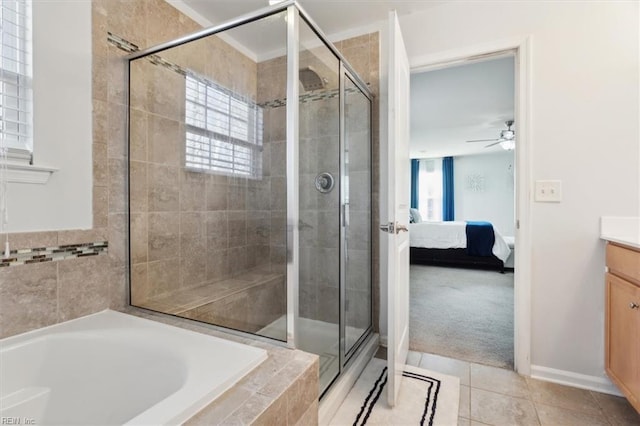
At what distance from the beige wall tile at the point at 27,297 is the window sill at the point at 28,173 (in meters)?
0.37

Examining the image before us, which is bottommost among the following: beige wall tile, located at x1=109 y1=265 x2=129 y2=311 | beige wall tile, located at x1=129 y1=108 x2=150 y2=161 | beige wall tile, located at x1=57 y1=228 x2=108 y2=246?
beige wall tile, located at x1=109 y1=265 x2=129 y2=311

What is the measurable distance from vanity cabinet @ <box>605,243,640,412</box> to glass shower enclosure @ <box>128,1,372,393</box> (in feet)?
4.35

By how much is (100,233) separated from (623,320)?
2649mm

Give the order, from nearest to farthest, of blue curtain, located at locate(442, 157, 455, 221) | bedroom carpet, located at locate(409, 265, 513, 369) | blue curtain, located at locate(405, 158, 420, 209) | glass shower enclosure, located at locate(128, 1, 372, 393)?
glass shower enclosure, located at locate(128, 1, 372, 393), bedroom carpet, located at locate(409, 265, 513, 369), blue curtain, located at locate(442, 157, 455, 221), blue curtain, located at locate(405, 158, 420, 209)

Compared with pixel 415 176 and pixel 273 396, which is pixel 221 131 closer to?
pixel 273 396

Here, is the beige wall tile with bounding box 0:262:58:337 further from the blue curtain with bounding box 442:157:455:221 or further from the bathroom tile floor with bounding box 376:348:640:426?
the blue curtain with bounding box 442:157:455:221

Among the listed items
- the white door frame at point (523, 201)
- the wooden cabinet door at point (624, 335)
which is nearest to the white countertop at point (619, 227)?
the wooden cabinet door at point (624, 335)

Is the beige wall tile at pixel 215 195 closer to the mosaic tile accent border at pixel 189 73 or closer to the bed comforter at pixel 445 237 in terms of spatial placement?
the mosaic tile accent border at pixel 189 73

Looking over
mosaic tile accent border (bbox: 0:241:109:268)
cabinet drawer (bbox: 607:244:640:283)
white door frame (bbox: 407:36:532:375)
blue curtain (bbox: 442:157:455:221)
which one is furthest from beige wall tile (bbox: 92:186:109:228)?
blue curtain (bbox: 442:157:455:221)

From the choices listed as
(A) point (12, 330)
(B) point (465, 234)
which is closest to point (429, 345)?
(A) point (12, 330)

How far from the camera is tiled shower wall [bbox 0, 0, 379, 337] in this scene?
4.27 ft

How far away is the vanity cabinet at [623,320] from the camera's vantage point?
4.36ft

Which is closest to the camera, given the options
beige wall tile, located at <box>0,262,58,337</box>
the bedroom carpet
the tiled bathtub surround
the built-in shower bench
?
the tiled bathtub surround

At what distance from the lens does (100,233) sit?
5.24 feet
